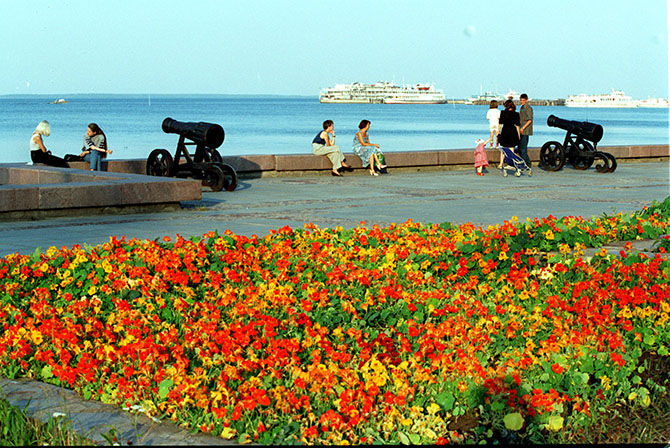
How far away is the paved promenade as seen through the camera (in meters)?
10.4

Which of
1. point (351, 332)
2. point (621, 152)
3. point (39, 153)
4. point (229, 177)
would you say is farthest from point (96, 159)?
point (621, 152)

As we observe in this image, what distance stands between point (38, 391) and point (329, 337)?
1664 millimetres

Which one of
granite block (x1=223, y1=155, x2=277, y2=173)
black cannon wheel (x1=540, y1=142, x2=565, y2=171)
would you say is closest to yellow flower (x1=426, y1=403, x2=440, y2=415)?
granite block (x1=223, y1=155, x2=277, y2=173)

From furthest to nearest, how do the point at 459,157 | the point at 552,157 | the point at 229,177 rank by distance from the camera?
the point at 459,157
the point at 552,157
the point at 229,177

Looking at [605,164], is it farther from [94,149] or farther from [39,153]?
[39,153]

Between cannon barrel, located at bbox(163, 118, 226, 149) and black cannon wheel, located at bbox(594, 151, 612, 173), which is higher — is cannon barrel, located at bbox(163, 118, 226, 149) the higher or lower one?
the higher one

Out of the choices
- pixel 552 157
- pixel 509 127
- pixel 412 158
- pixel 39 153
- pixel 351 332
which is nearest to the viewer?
pixel 351 332

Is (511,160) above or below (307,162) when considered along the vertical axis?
above

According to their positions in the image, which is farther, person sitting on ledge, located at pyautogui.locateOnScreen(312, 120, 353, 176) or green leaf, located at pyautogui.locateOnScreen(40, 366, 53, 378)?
person sitting on ledge, located at pyautogui.locateOnScreen(312, 120, 353, 176)

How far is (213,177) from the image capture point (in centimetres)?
1532

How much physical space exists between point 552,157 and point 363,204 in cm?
879

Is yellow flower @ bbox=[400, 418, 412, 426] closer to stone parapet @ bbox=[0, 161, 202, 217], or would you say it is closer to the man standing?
stone parapet @ bbox=[0, 161, 202, 217]

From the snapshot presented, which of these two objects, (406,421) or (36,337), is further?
(36,337)

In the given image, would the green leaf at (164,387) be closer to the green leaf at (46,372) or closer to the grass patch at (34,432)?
the grass patch at (34,432)
